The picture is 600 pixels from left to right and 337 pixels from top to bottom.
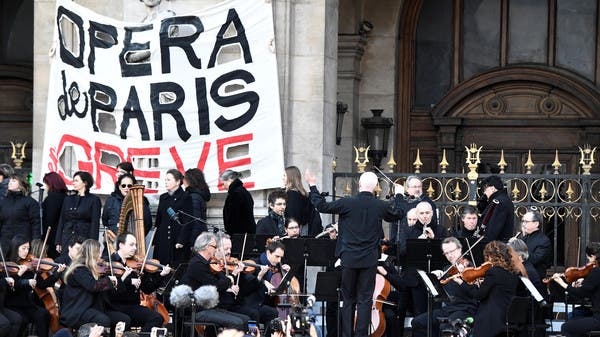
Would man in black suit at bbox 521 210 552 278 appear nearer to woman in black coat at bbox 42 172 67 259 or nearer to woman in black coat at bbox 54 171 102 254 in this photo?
woman in black coat at bbox 54 171 102 254

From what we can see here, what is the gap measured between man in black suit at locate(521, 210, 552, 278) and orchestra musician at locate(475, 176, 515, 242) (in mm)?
350

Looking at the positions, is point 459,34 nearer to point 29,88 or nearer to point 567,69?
point 567,69

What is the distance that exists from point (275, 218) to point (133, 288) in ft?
7.25

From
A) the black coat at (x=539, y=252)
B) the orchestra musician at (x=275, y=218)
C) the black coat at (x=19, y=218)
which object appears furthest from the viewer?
the black coat at (x=19, y=218)

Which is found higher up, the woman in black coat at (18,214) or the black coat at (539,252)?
the woman in black coat at (18,214)

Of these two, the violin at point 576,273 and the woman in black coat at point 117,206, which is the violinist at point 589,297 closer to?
the violin at point 576,273

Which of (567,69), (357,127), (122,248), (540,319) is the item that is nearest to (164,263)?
(122,248)

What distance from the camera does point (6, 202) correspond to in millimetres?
20719

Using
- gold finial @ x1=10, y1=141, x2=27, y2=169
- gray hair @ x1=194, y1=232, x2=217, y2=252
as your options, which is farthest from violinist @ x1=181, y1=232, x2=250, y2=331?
gold finial @ x1=10, y1=141, x2=27, y2=169

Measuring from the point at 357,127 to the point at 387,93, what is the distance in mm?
701

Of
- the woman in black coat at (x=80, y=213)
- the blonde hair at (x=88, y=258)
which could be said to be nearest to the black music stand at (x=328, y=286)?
the blonde hair at (x=88, y=258)

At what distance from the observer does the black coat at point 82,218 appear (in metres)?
20.6

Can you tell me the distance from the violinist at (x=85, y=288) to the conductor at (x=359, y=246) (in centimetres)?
243

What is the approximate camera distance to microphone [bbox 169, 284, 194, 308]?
58.7 feet
